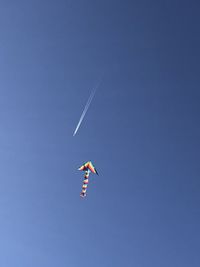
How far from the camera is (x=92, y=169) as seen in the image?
1432 inches

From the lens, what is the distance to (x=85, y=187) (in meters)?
35.3

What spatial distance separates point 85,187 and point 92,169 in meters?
2.30

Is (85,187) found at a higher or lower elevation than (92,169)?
lower
